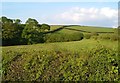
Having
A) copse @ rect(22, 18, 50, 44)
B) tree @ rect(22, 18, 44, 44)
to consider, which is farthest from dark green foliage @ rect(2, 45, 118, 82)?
copse @ rect(22, 18, 50, 44)

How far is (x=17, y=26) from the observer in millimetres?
31000

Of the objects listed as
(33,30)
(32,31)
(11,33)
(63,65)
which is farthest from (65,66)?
(32,31)

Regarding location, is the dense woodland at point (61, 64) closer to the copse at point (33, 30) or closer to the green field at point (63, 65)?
the green field at point (63, 65)

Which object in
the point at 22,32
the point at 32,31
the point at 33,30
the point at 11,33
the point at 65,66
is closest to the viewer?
the point at 65,66

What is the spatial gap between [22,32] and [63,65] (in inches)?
Answer: 1005

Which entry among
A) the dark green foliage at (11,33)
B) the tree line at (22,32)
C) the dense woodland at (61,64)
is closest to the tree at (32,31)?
the tree line at (22,32)

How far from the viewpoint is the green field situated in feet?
22.2

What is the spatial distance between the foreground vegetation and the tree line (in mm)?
19980

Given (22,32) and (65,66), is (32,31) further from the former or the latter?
(65,66)

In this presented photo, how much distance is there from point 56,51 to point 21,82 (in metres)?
1.27

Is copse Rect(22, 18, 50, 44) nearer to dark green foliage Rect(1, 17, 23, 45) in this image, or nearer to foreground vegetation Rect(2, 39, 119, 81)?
dark green foliage Rect(1, 17, 23, 45)

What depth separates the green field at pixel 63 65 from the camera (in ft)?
22.2

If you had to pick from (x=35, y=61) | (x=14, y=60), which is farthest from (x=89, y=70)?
(x=14, y=60)

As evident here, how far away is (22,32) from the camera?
104 feet
